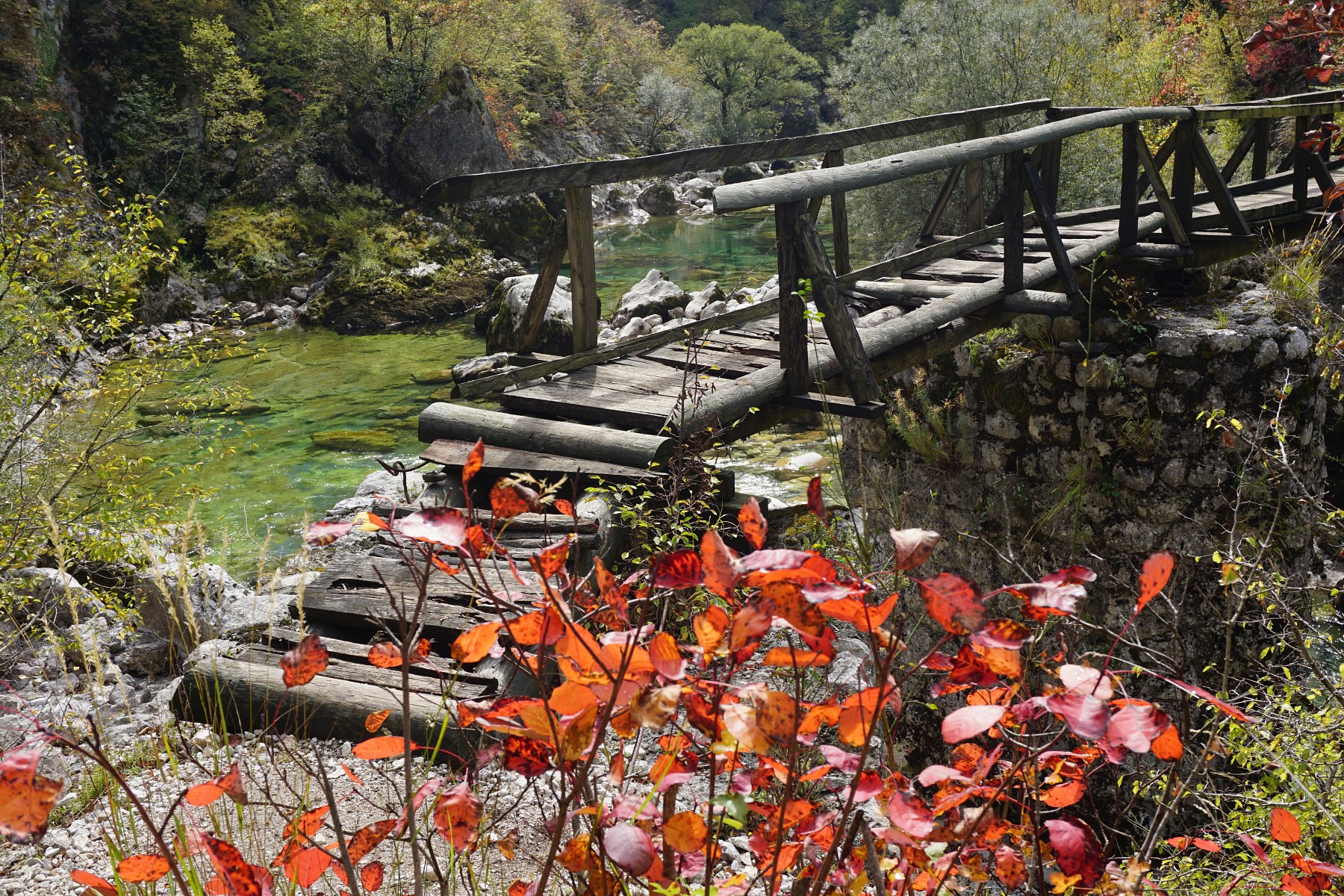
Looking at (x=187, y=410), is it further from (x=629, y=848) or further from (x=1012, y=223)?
(x=629, y=848)

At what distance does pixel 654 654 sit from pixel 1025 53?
16168 millimetres

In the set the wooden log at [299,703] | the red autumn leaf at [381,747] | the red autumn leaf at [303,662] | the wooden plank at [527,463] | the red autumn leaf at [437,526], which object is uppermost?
the red autumn leaf at [437,526]

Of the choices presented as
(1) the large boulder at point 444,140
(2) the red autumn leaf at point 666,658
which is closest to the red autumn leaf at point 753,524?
(2) the red autumn leaf at point 666,658

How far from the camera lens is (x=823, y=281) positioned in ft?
10.8

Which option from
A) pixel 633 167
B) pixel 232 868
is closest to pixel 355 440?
pixel 633 167

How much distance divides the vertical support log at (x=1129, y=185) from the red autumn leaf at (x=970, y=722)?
447 centimetres

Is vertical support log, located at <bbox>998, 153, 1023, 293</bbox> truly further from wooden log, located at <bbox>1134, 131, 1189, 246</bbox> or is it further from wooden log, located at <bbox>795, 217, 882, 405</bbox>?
wooden log, located at <bbox>795, 217, 882, 405</bbox>

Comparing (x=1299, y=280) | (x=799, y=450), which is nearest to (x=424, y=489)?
(x=1299, y=280)

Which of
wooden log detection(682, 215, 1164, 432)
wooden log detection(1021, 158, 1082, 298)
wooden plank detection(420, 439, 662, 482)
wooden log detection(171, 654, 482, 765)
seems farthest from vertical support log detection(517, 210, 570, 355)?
wooden log detection(1021, 158, 1082, 298)

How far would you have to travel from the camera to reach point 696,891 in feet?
3.59

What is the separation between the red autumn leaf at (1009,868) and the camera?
1164 mm

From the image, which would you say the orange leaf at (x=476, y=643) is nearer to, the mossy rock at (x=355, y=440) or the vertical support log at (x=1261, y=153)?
the vertical support log at (x=1261, y=153)

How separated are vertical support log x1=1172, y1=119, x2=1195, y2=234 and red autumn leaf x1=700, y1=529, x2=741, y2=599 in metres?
5.03

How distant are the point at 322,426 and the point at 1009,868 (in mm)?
10238
